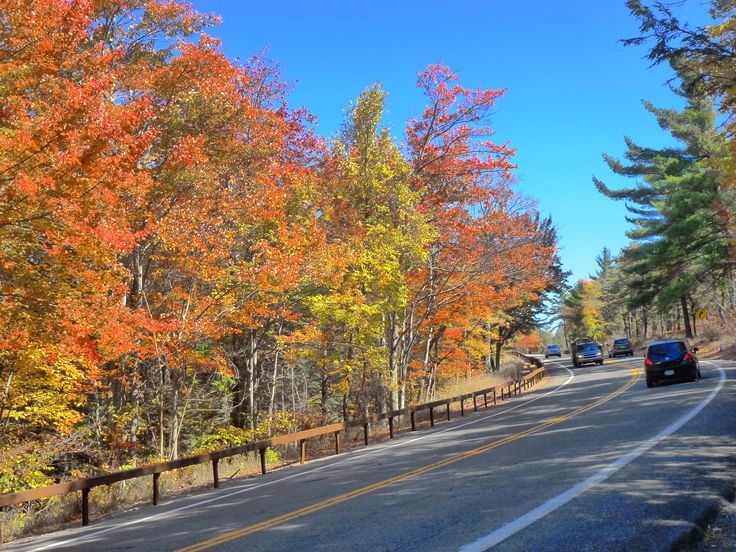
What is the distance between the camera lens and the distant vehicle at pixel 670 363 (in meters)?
20.2

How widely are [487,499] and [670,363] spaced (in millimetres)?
16237

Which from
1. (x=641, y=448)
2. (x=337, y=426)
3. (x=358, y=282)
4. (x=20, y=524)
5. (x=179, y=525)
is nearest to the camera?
(x=179, y=525)

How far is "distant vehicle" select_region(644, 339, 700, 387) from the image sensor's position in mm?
20250

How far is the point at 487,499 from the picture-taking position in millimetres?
6969

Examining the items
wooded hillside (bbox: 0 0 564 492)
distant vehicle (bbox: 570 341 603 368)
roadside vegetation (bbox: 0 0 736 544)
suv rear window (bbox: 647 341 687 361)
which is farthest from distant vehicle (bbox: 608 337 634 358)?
suv rear window (bbox: 647 341 687 361)

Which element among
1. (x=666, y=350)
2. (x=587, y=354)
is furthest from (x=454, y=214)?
(x=587, y=354)

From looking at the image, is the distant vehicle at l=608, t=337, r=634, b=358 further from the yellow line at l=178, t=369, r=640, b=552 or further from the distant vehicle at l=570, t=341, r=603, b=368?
the yellow line at l=178, t=369, r=640, b=552

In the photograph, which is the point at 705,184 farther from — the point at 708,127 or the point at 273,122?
the point at 273,122

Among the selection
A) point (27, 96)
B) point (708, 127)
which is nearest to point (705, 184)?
point (708, 127)

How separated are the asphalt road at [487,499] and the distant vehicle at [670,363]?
679cm

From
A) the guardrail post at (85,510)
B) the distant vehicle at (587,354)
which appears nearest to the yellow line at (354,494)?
the guardrail post at (85,510)

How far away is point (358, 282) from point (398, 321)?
4.25m

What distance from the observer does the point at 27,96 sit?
12734 mm

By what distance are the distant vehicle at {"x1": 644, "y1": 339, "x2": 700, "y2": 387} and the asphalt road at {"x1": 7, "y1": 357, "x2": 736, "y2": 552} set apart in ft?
22.3
